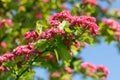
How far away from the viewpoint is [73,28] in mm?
3932

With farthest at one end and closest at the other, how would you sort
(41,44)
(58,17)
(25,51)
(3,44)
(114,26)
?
1. (3,44)
2. (114,26)
3. (58,17)
4. (25,51)
5. (41,44)

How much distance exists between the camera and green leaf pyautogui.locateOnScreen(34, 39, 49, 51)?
3.83 meters

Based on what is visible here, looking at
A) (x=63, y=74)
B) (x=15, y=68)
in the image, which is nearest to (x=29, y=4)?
(x=63, y=74)

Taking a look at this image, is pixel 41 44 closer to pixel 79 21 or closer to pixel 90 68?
pixel 79 21

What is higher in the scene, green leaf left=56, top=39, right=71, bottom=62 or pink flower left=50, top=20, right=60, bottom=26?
pink flower left=50, top=20, right=60, bottom=26

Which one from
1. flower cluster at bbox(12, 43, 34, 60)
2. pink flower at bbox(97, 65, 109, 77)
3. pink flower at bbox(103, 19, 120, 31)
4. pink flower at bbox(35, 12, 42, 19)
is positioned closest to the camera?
flower cluster at bbox(12, 43, 34, 60)

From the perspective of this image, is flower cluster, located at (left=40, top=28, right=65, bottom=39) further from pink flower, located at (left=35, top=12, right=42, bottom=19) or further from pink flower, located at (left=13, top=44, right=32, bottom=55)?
pink flower, located at (left=35, top=12, right=42, bottom=19)

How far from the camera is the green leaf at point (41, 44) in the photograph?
3.83 meters

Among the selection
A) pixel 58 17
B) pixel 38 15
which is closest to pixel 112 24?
pixel 38 15

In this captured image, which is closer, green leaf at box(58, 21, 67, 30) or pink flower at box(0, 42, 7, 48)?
green leaf at box(58, 21, 67, 30)

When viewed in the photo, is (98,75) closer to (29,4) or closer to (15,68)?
(29,4)

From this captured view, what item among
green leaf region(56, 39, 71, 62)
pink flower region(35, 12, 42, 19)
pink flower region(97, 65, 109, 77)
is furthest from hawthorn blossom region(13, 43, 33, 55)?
pink flower region(35, 12, 42, 19)

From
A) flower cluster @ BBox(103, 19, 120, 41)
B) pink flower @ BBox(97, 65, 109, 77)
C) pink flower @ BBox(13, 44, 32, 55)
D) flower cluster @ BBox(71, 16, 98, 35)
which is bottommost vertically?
pink flower @ BBox(13, 44, 32, 55)

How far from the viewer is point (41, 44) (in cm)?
383
